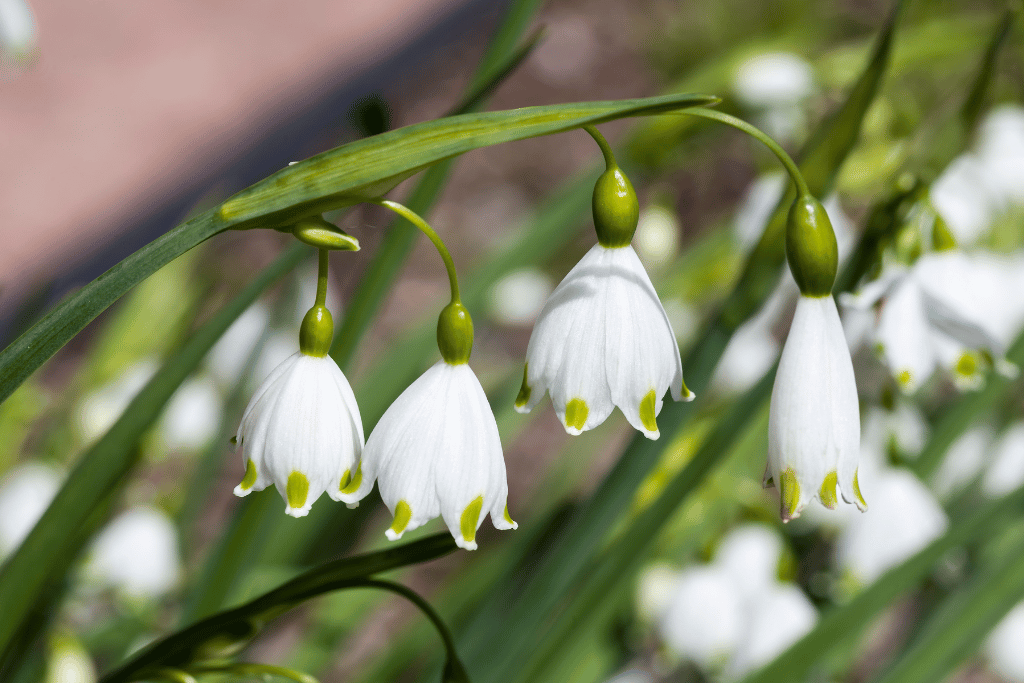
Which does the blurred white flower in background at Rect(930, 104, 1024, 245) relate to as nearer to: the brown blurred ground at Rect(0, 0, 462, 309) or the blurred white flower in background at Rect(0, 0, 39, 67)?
the blurred white flower in background at Rect(0, 0, 39, 67)

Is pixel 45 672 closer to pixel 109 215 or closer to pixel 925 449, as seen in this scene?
pixel 925 449

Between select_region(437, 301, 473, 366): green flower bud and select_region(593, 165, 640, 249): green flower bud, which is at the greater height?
select_region(593, 165, 640, 249): green flower bud

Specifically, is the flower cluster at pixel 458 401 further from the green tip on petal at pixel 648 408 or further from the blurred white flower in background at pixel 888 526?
the blurred white flower in background at pixel 888 526

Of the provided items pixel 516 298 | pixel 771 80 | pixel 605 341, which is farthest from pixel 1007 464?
pixel 605 341

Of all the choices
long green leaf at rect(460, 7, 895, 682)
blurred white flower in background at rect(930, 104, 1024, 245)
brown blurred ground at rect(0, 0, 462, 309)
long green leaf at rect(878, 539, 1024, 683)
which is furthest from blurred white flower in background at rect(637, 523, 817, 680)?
brown blurred ground at rect(0, 0, 462, 309)

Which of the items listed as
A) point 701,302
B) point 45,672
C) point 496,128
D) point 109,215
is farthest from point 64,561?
point 109,215

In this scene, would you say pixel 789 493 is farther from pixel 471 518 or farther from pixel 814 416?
pixel 471 518
